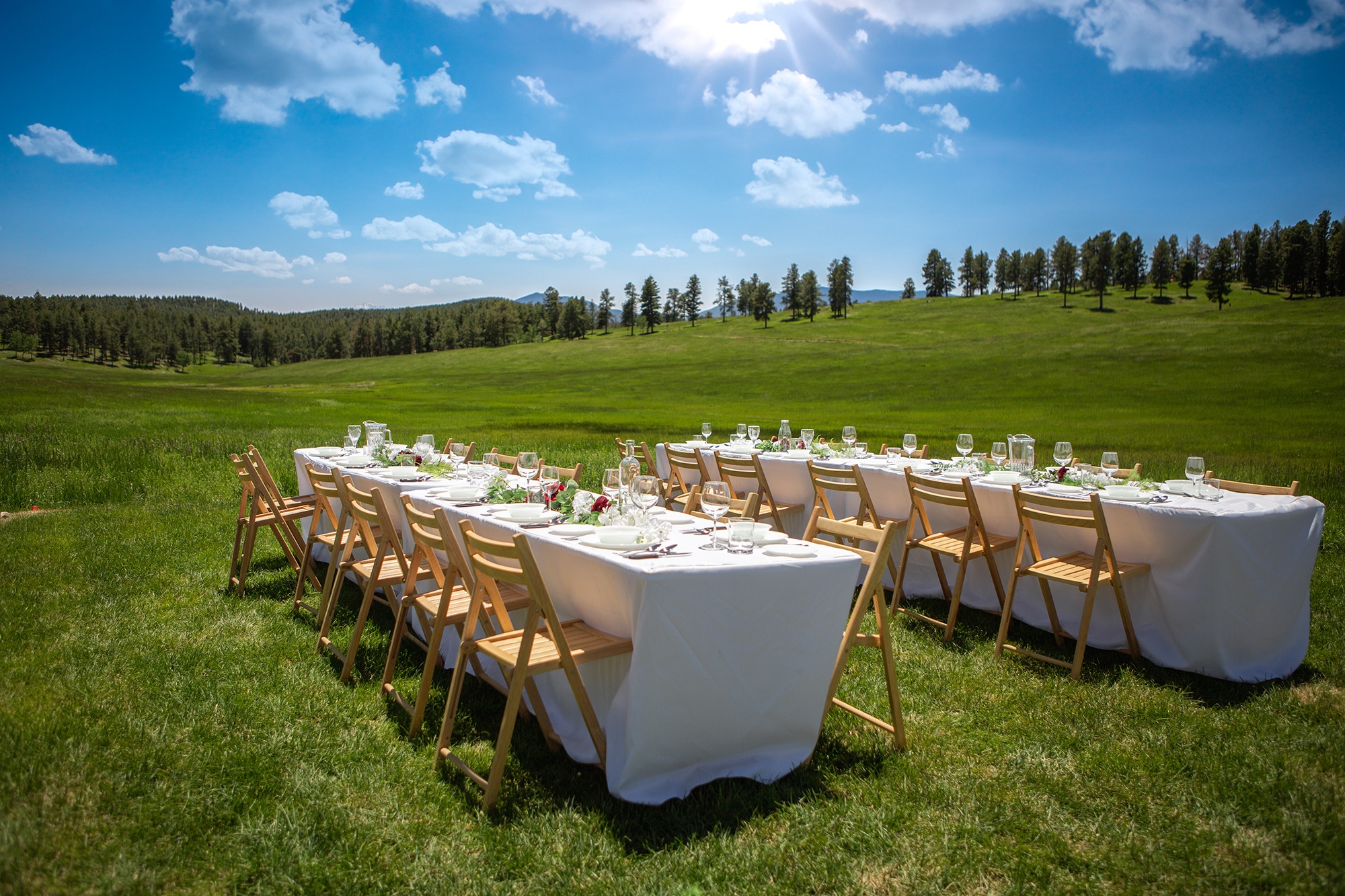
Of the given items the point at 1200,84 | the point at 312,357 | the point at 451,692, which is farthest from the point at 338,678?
the point at 312,357

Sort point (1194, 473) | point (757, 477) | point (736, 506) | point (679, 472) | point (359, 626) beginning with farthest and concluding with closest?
1. point (679, 472)
2. point (757, 477)
3. point (1194, 473)
4. point (736, 506)
5. point (359, 626)

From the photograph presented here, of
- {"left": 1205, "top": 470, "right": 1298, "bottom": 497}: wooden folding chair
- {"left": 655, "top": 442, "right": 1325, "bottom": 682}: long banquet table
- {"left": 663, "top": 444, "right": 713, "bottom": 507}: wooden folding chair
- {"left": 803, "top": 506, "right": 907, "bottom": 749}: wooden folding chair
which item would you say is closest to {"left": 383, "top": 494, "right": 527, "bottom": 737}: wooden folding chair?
{"left": 803, "top": 506, "right": 907, "bottom": 749}: wooden folding chair

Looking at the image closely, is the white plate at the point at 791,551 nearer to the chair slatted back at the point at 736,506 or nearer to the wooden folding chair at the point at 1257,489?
the chair slatted back at the point at 736,506

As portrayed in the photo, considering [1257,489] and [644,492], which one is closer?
[644,492]

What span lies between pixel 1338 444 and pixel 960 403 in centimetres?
1836

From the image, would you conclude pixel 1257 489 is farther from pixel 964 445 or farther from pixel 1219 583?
pixel 964 445

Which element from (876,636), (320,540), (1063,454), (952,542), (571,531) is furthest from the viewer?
(320,540)

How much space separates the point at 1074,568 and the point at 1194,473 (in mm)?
1308

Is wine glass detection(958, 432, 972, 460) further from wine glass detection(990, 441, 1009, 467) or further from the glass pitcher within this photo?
the glass pitcher

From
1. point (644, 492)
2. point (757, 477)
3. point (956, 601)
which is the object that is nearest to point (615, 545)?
point (644, 492)

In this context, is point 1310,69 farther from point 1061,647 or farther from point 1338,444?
point 1061,647

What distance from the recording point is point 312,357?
457ft

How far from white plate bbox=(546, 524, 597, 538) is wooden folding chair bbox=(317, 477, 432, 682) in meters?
1.14

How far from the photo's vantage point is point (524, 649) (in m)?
3.28
